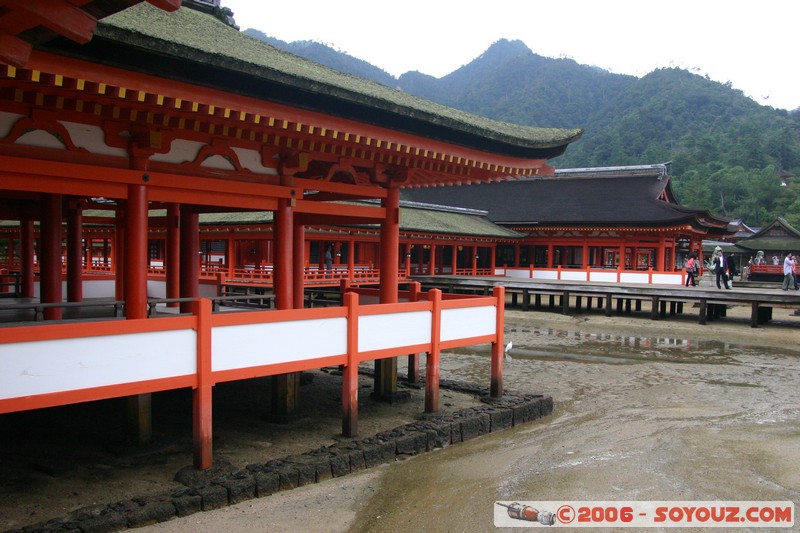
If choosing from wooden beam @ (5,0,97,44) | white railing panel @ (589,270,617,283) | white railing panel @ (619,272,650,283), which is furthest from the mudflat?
white railing panel @ (589,270,617,283)

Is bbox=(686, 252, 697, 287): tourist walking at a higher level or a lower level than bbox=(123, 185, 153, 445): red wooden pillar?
lower

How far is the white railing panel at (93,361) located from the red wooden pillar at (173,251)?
5.59 m

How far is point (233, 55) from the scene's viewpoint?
23.0 feet

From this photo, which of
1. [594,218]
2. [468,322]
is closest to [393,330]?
[468,322]

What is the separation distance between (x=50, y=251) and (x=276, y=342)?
566 centimetres

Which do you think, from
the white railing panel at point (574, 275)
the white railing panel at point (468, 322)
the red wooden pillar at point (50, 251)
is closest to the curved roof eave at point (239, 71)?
the white railing panel at point (468, 322)

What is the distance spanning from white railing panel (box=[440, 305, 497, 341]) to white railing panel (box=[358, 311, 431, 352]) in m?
0.43

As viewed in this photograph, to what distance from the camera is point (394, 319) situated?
927cm

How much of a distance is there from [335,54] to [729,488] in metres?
130

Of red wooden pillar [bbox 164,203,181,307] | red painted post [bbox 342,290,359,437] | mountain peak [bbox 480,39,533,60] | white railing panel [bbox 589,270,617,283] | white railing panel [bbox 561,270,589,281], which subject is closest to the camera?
red painted post [bbox 342,290,359,437]

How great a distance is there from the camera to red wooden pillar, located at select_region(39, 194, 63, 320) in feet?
36.0

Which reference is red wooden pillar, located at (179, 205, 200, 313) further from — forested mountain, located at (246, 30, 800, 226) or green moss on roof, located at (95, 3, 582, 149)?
forested mountain, located at (246, 30, 800, 226)

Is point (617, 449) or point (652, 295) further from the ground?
point (652, 295)

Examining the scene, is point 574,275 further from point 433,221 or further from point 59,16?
point 59,16
